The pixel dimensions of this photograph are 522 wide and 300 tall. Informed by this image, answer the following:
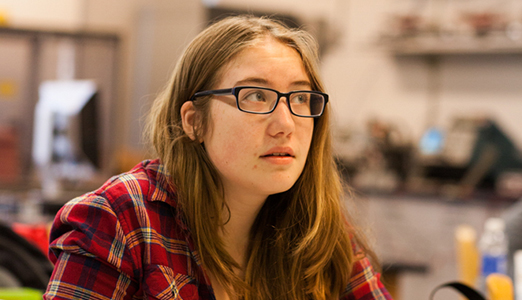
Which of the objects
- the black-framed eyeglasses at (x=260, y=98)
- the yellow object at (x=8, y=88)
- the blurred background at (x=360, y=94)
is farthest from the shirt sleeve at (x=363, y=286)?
the yellow object at (x=8, y=88)

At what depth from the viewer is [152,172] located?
1078 mm

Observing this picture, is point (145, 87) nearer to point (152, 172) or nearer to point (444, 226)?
point (444, 226)

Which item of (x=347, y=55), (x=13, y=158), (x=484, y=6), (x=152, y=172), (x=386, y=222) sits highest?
(x=484, y=6)

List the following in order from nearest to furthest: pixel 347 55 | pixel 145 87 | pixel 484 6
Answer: pixel 484 6 < pixel 145 87 < pixel 347 55

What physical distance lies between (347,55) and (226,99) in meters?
4.64

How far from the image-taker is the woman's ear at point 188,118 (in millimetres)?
1077

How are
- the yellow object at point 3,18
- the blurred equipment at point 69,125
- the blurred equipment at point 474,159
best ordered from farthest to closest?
the yellow object at point 3,18, the blurred equipment at point 474,159, the blurred equipment at point 69,125

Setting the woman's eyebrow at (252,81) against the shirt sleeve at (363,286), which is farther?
the shirt sleeve at (363,286)

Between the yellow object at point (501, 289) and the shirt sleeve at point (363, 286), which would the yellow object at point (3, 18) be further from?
the yellow object at point (501, 289)

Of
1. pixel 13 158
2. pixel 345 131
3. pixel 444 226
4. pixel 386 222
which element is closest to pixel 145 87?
pixel 13 158

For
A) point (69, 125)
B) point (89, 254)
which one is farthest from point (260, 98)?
point (69, 125)

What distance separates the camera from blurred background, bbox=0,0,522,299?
378cm

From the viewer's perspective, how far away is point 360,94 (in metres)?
5.42

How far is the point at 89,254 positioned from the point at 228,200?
307mm
